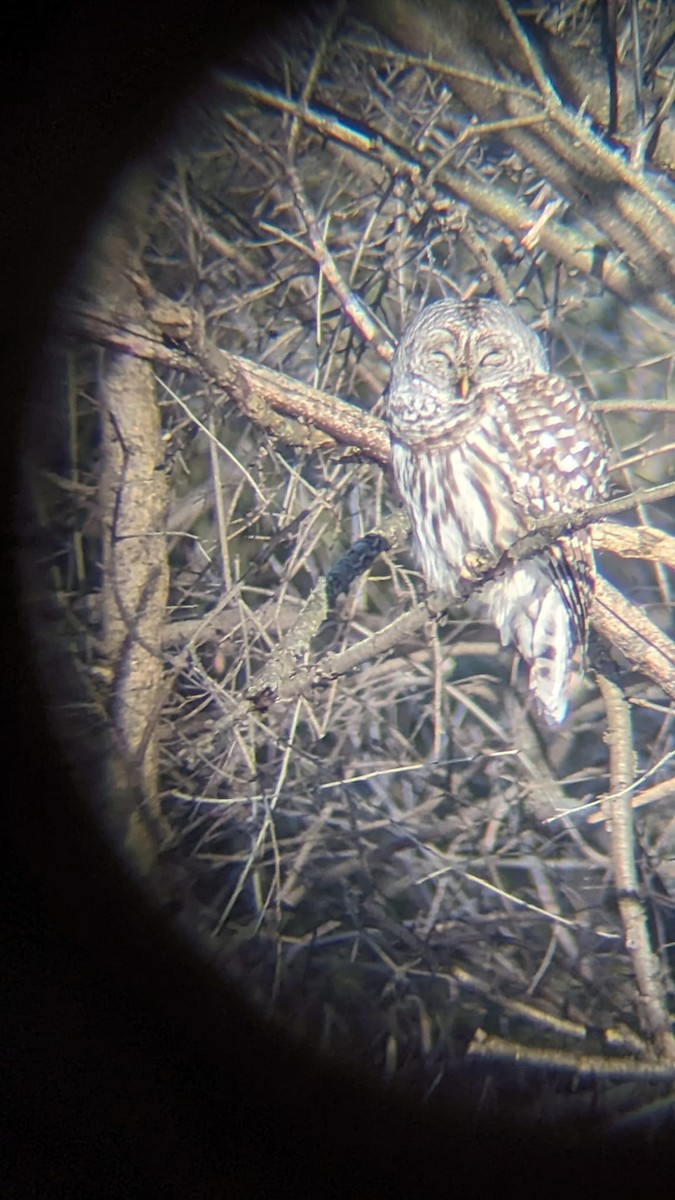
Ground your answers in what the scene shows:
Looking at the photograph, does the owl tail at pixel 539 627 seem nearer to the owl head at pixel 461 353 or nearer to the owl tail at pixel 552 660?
the owl tail at pixel 552 660

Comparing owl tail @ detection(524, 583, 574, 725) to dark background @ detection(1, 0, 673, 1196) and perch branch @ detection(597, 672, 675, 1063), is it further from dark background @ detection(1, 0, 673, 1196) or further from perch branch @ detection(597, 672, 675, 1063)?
dark background @ detection(1, 0, 673, 1196)

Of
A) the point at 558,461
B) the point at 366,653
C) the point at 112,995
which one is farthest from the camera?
the point at 112,995

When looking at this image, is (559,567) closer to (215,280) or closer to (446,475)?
(446,475)

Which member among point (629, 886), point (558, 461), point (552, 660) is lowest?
point (629, 886)

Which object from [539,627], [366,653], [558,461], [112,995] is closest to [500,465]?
[558,461]

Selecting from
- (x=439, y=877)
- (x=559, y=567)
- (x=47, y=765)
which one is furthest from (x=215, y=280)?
(x=439, y=877)

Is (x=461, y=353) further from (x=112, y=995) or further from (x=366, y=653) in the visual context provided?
(x=112, y=995)

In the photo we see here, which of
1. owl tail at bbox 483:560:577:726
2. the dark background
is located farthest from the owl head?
the dark background
